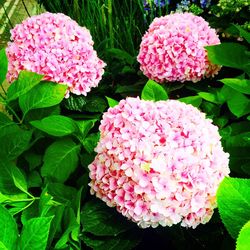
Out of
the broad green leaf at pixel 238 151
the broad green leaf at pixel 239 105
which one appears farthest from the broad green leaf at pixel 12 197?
the broad green leaf at pixel 239 105

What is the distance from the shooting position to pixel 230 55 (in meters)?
1.83

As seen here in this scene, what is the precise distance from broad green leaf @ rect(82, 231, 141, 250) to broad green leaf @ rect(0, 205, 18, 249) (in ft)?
1.04

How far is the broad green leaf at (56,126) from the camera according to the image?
1.42 meters

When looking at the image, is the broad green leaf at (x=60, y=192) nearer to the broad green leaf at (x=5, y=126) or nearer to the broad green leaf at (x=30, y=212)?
the broad green leaf at (x=30, y=212)

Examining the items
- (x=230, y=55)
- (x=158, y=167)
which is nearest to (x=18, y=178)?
(x=158, y=167)

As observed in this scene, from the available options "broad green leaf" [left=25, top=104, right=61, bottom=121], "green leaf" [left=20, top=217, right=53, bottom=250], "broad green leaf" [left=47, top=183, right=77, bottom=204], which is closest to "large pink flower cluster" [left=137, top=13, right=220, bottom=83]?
"broad green leaf" [left=25, top=104, right=61, bottom=121]

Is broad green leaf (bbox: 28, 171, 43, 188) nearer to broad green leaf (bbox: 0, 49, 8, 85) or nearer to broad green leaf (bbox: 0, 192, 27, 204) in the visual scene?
broad green leaf (bbox: 0, 192, 27, 204)

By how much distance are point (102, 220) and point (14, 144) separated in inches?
13.0

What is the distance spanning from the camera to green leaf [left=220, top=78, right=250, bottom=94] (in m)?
1.62

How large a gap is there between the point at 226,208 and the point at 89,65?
3.20 feet

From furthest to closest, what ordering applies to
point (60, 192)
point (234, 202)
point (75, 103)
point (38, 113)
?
point (75, 103)
point (38, 113)
point (60, 192)
point (234, 202)

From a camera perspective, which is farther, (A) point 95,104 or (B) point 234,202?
(A) point 95,104

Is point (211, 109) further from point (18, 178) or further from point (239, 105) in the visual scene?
point (18, 178)

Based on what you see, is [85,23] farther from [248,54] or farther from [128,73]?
[248,54]
